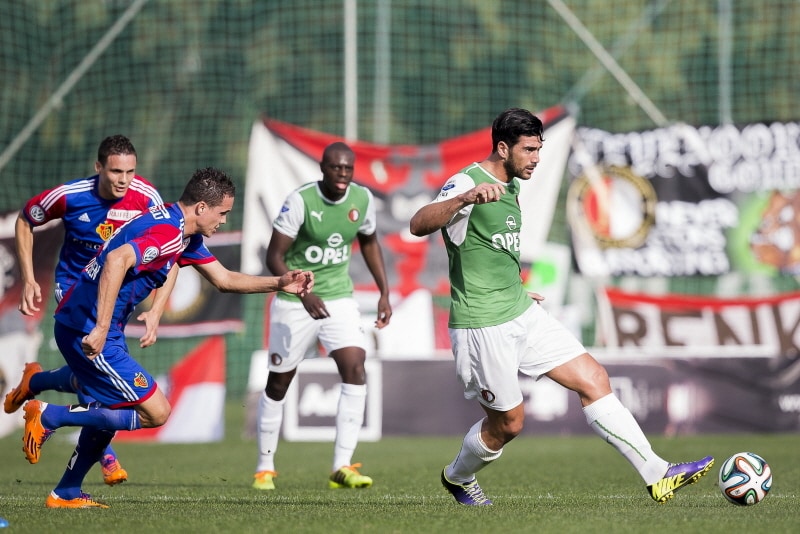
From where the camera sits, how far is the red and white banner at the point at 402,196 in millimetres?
15305

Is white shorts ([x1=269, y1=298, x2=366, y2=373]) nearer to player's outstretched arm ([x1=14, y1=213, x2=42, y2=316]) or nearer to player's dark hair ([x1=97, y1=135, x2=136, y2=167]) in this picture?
player's outstretched arm ([x1=14, y1=213, x2=42, y2=316])

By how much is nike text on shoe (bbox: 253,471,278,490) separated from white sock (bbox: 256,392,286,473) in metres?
0.15

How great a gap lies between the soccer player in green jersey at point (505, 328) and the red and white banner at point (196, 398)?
7841 mm

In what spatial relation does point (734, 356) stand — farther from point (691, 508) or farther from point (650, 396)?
point (691, 508)

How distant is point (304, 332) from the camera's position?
9.78 meters

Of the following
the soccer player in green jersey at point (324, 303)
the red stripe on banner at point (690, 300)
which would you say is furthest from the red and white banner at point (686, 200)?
the soccer player in green jersey at point (324, 303)

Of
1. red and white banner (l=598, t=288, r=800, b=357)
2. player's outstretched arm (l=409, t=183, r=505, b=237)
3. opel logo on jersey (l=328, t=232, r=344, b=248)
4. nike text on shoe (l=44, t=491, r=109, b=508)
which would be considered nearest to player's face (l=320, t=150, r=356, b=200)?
opel logo on jersey (l=328, t=232, r=344, b=248)

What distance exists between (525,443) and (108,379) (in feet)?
24.1

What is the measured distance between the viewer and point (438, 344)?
15.5 m

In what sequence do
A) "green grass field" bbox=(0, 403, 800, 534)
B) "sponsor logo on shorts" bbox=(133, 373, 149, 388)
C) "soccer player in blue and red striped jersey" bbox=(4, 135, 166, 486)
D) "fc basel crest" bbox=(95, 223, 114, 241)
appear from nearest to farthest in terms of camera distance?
"green grass field" bbox=(0, 403, 800, 534) → "sponsor logo on shorts" bbox=(133, 373, 149, 388) → "soccer player in blue and red striped jersey" bbox=(4, 135, 166, 486) → "fc basel crest" bbox=(95, 223, 114, 241)

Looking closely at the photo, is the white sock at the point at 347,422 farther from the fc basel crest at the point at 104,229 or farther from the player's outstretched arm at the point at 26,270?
the player's outstretched arm at the point at 26,270

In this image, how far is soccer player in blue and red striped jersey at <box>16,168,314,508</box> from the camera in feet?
23.6

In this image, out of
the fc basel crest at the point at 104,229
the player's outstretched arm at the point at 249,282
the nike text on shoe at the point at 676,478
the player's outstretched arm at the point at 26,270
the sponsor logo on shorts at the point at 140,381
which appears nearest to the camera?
the nike text on shoe at the point at 676,478

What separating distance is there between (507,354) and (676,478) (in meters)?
1.18
